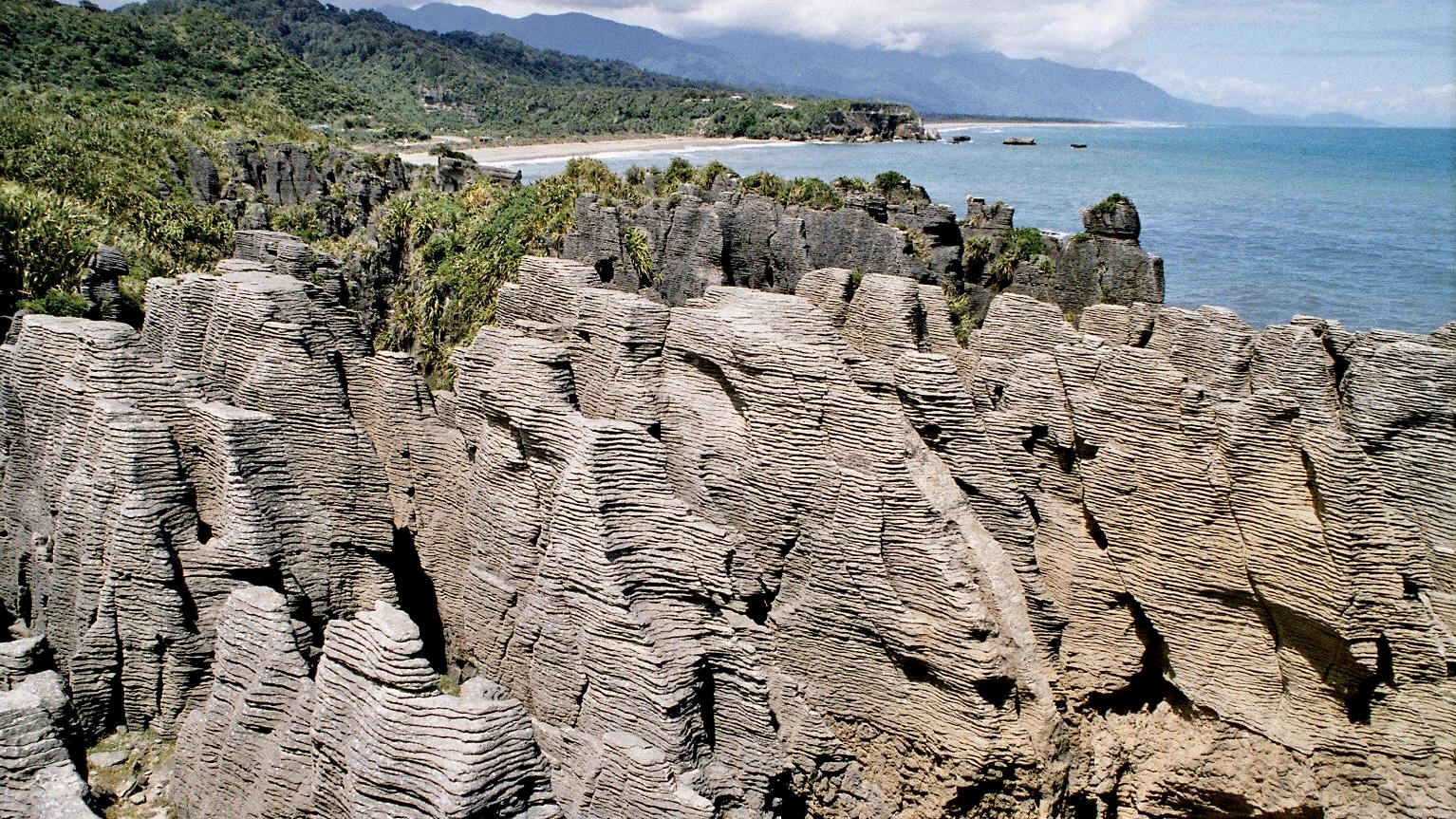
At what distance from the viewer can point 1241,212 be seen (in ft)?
265

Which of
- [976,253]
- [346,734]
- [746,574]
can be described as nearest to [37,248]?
[346,734]

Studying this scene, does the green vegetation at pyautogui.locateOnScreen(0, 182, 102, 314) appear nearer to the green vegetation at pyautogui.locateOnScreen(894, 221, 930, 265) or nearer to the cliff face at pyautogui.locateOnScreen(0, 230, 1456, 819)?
the cliff face at pyautogui.locateOnScreen(0, 230, 1456, 819)

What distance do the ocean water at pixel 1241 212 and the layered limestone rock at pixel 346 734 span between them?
39130 millimetres

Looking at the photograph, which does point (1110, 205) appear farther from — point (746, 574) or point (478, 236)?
point (746, 574)

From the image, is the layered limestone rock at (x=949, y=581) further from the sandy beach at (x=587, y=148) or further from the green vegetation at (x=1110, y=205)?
the sandy beach at (x=587, y=148)

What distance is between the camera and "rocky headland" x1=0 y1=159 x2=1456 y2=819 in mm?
7301

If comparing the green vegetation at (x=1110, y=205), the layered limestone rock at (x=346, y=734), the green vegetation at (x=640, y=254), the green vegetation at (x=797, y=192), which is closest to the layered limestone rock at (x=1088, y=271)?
the green vegetation at (x=1110, y=205)

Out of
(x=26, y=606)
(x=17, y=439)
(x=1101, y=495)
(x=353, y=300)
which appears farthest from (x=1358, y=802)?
(x=353, y=300)

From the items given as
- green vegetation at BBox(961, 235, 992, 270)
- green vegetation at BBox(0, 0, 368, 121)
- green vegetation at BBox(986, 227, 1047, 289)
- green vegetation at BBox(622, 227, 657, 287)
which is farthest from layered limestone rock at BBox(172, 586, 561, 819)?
green vegetation at BBox(0, 0, 368, 121)

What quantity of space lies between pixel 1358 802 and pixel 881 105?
144 m

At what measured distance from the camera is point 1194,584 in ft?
28.1

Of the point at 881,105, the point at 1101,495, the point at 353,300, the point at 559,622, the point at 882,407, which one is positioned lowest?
the point at 353,300

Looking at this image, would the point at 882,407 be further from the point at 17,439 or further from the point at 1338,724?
the point at 17,439

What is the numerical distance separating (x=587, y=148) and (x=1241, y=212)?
207 ft
